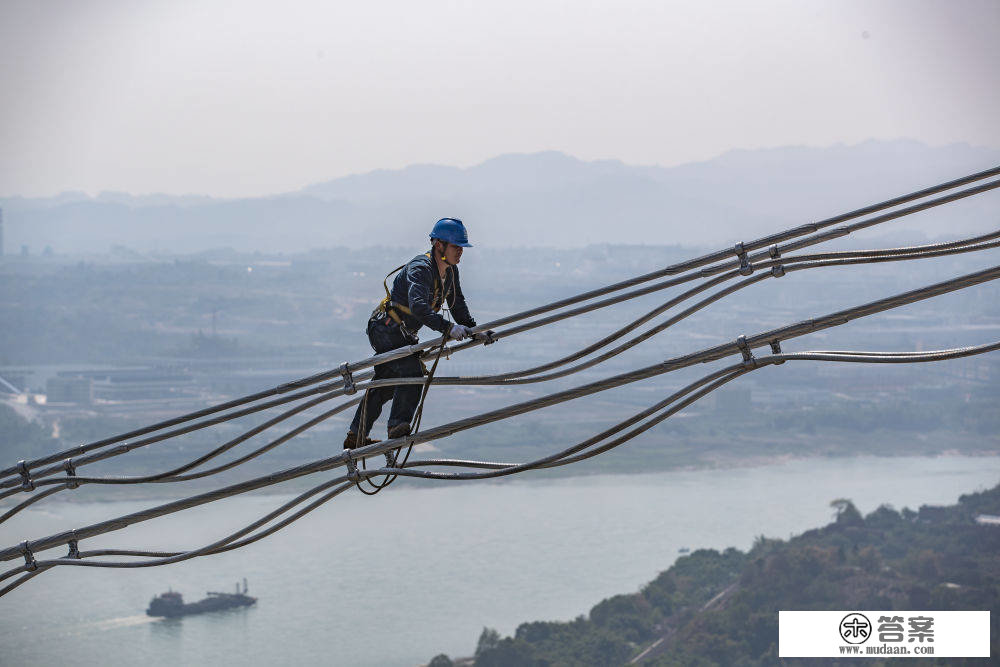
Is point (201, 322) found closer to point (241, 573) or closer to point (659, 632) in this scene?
point (241, 573)

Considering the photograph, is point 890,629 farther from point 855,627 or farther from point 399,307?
point 399,307

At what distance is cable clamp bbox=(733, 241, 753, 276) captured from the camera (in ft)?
10.2

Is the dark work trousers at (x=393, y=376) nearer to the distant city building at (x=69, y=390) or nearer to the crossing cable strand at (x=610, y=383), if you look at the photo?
the crossing cable strand at (x=610, y=383)

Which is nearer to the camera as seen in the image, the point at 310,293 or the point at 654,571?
the point at 654,571

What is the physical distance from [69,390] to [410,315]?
74372 mm

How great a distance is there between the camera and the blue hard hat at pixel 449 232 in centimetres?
359

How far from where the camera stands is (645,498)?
201 ft

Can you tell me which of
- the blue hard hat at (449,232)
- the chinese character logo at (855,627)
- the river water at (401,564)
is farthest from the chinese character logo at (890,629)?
the blue hard hat at (449,232)

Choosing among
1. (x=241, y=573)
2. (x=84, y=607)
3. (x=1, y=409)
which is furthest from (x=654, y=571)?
(x=1, y=409)

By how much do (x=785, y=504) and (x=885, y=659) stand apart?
20.6m

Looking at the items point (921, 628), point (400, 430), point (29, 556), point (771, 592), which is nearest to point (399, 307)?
point (400, 430)

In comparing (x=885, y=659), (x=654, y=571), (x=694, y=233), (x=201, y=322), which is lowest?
(x=885, y=659)

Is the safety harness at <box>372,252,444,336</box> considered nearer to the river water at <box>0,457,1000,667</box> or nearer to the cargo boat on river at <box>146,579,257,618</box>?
the river water at <box>0,457,1000,667</box>

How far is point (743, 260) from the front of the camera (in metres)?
3.14
